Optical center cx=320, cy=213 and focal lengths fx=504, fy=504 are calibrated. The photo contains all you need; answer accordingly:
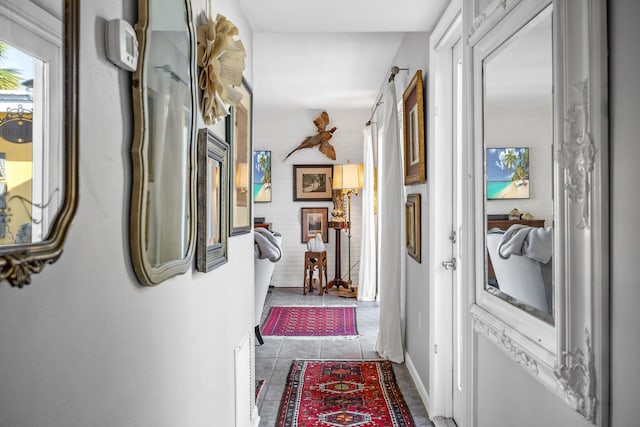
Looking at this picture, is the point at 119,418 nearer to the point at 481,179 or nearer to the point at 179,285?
the point at 179,285

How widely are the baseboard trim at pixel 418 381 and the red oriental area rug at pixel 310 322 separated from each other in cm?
98

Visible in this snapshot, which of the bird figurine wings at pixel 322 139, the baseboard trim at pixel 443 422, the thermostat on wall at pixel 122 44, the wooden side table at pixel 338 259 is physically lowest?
the baseboard trim at pixel 443 422

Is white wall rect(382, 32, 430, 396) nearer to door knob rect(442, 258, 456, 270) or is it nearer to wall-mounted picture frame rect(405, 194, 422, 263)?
wall-mounted picture frame rect(405, 194, 422, 263)

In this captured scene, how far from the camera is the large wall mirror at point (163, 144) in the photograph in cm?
112

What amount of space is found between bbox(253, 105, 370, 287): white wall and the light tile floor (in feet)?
4.89

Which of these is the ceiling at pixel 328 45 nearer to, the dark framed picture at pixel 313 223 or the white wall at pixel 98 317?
the dark framed picture at pixel 313 223

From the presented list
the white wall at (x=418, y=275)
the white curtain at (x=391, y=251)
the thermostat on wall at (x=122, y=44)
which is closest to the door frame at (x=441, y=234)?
the white wall at (x=418, y=275)

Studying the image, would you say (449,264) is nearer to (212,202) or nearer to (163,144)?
(212,202)

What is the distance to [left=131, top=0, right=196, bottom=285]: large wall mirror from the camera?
3.67ft

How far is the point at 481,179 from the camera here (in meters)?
1.70

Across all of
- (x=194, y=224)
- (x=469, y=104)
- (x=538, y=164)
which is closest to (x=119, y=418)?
(x=194, y=224)

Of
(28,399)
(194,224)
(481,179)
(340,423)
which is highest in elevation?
(481,179)

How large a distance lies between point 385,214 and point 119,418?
332 cm

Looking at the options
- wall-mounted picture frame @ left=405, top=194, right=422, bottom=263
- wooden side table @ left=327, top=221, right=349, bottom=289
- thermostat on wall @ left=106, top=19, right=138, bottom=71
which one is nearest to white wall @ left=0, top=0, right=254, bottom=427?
thermostat on wall @ left=106, top=19, right=138, bottom=71
